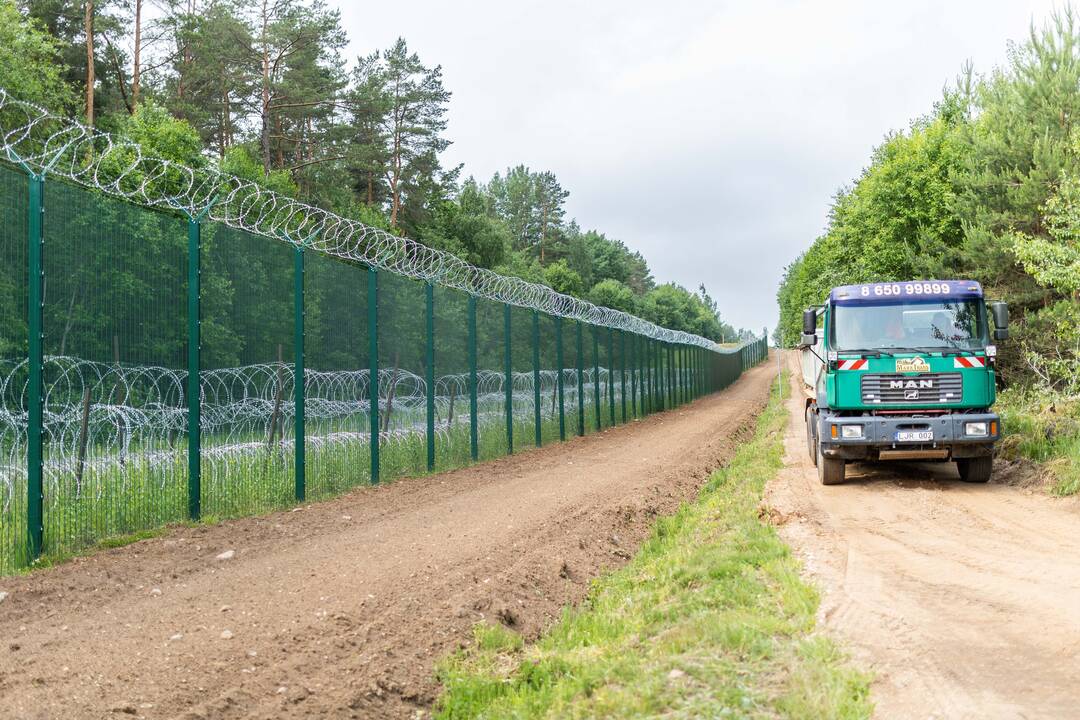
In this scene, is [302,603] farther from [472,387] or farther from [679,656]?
[472,387]

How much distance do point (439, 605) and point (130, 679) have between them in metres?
2.08

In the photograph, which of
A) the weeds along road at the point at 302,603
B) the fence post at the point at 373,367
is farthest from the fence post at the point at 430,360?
the weeds along road at the point at 302,603

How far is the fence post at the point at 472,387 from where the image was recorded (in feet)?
47.3

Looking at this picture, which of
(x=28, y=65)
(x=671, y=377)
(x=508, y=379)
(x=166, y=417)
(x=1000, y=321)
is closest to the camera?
(x=166, y=417)

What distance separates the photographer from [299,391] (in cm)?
1002

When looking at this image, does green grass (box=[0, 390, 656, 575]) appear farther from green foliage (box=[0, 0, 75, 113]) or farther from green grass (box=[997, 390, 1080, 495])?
green foliage (box=[0, 0, 75, 113])

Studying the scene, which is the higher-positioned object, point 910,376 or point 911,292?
point 911,292

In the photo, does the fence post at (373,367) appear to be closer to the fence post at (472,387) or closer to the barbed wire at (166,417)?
the barbed wire at (166,417)

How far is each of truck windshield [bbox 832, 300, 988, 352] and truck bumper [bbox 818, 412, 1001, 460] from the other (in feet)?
3.08

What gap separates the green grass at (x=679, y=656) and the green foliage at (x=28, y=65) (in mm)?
22469

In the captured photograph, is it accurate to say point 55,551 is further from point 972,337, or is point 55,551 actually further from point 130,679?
point 972,337

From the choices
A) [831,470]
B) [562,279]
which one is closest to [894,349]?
[831,470]

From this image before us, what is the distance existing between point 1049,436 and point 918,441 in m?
3.05

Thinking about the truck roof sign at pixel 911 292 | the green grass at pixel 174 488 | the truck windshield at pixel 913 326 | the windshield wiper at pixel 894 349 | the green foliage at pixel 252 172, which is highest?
the green foliage at pixel 252 172
